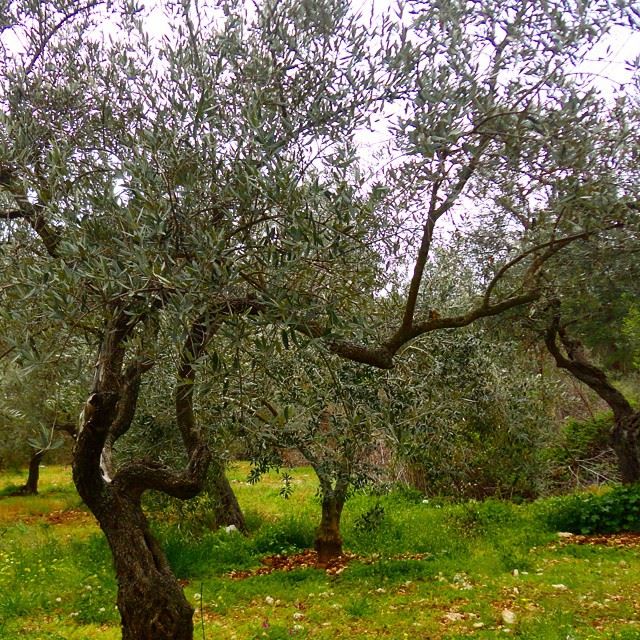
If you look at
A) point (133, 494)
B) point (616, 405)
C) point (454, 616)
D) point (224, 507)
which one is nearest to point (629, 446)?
point (616, 405)

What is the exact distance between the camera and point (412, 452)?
321 inches

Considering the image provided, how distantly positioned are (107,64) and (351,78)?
102 inches

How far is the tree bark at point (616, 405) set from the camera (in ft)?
41.4

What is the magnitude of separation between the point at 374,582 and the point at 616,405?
6894 mm

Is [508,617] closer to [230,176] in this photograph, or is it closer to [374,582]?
[374,582]

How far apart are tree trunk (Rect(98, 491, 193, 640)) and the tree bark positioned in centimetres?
889

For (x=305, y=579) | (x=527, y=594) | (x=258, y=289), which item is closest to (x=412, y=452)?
(x=527, y=594)

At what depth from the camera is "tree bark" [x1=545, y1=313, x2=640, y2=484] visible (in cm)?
1261

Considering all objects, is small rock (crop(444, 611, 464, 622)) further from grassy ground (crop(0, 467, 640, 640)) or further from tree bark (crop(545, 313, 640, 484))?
tree bark (crop(545, 313, 640, 484))

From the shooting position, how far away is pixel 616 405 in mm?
12953

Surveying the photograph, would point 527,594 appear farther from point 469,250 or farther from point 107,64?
point 107,64

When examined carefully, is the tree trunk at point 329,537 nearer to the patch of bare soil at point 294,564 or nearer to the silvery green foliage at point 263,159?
the patch of bare soil at point 294,564

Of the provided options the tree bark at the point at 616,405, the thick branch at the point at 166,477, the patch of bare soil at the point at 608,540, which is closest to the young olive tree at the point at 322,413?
the thick branch at the point at 166,477

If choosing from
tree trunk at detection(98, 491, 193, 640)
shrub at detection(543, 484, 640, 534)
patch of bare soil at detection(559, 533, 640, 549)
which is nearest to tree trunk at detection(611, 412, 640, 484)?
shrub at detection(543, 484, 640, 534)
